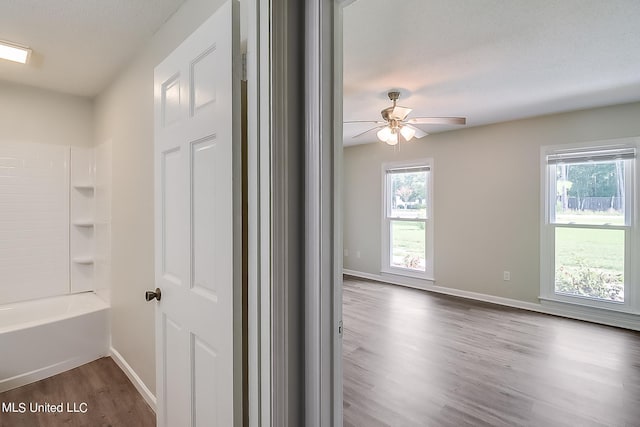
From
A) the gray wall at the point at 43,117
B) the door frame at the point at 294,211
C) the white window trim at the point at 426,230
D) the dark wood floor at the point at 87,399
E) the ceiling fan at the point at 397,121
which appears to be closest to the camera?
the door frame at the point at 294,211

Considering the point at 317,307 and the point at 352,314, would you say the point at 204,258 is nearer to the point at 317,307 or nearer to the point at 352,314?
the point at 317,307

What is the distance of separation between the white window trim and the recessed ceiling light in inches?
179

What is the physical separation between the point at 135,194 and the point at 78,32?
3.43 ft

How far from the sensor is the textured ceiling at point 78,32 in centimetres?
170

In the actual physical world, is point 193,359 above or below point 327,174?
below

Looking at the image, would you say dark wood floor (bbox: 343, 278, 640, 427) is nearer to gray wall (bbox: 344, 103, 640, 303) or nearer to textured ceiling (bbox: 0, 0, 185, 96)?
gray wall (bbox: 344, 103, 640, 303)

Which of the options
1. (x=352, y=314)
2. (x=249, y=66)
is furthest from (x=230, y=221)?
(x=352, y=314)

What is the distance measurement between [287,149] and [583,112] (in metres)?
4.10

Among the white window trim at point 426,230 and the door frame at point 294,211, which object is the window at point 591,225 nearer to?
the white window trim at point 426,230

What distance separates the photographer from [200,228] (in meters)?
1.26

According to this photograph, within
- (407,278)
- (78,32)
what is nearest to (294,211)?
(78,32)

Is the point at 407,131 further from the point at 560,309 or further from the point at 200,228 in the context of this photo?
the point at 560,309

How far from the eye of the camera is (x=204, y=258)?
1249 mm

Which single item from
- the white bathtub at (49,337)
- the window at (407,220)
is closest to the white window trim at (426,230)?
the window at (407,220)
